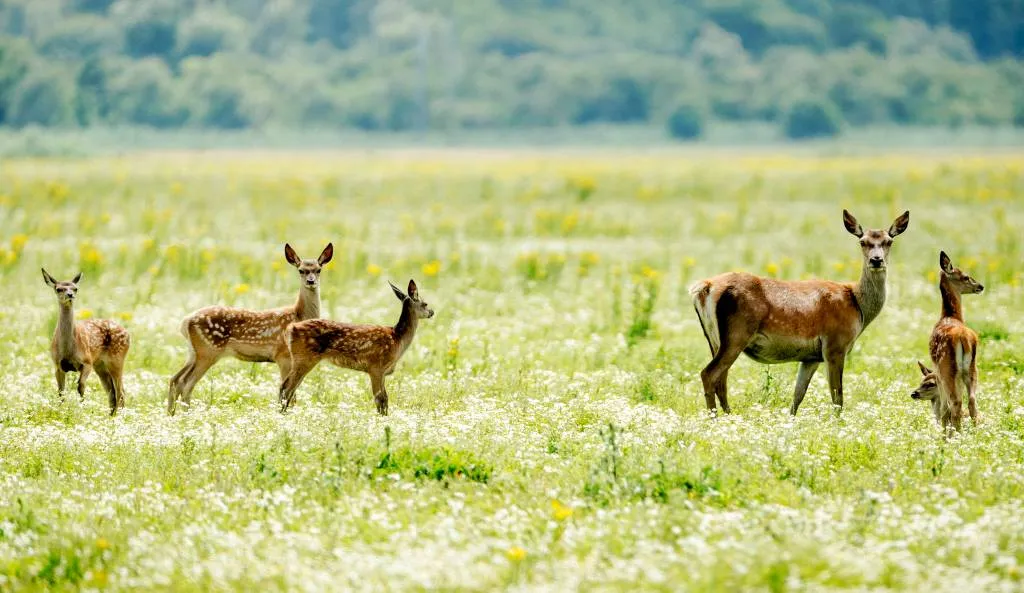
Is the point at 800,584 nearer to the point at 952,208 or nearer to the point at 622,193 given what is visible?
the point at 952,208

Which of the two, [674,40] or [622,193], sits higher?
[674,40]

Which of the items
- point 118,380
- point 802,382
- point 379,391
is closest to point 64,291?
point 118,380

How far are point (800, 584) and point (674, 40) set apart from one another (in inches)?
7705

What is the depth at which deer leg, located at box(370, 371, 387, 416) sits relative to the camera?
44.4 feet

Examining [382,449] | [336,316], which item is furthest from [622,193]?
[382,449]

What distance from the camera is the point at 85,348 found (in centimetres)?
1382

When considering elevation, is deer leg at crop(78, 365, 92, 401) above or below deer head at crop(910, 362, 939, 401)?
below

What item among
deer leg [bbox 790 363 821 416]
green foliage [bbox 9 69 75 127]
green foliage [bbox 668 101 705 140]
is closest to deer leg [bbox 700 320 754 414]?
deer leg [bbox 790 363 821 416]

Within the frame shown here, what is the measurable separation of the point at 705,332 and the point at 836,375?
4.27ft

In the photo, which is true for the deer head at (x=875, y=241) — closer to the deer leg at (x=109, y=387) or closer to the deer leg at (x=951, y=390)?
the deer leg at (x=951, y=390)

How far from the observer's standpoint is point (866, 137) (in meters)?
158

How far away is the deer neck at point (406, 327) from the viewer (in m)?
14.0

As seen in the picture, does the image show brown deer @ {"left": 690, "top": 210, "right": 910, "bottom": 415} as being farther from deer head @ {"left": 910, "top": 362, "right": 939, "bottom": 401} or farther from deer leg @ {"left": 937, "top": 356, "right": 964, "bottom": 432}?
deer leg @ {"left": 937, "top": 356, "right": 964, "bottom": 432}

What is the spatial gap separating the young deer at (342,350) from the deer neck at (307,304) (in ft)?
2.97
